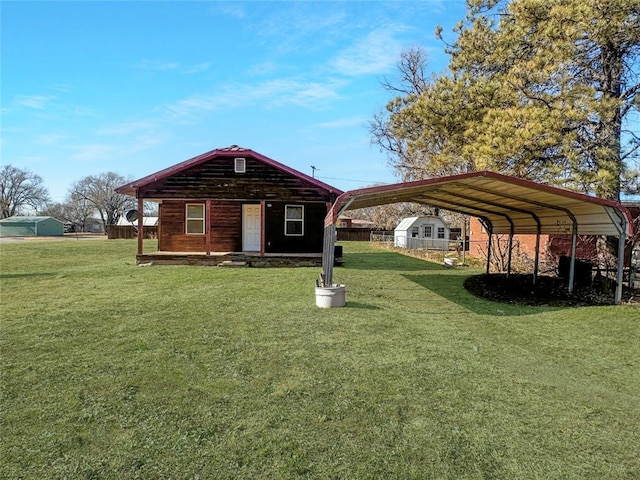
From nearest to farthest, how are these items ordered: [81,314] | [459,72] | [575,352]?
[575,352], [81,314], [459,72]

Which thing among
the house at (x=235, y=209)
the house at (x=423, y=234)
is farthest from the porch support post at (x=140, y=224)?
the house at (x=423, y=234)

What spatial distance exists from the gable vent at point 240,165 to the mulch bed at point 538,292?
853 centimetres

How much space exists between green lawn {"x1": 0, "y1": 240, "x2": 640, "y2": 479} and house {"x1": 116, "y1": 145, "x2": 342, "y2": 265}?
7.30m

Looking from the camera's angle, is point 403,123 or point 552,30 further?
point 403,123

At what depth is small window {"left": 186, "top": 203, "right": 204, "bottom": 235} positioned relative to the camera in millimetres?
16375

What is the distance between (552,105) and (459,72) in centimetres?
413

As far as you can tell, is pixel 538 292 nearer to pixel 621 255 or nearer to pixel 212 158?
pixel 621 255

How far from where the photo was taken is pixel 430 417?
364cm

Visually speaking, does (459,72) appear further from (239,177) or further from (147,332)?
(147,332)

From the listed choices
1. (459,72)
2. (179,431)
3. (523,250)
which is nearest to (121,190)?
(459,72)

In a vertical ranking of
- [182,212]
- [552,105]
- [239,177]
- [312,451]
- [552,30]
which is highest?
[552,30]

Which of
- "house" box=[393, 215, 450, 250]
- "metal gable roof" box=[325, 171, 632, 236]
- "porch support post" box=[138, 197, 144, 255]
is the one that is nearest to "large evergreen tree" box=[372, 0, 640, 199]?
"metal gable roof" box=[325, 171, 632, 236]

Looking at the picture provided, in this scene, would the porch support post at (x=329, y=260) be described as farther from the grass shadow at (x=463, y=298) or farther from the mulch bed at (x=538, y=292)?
the mulch bed at (x=538, y=292)

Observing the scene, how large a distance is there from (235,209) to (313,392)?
13.1m
